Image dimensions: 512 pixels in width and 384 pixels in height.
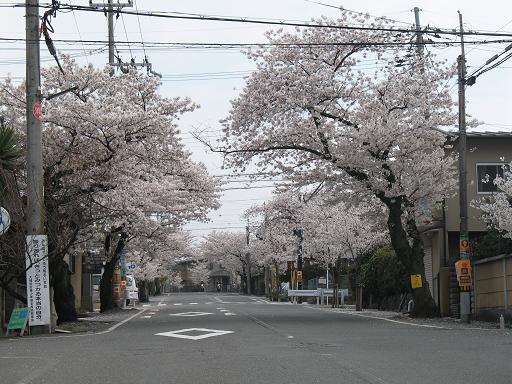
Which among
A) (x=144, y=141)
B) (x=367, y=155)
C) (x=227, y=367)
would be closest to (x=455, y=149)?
(x=367, y=155)

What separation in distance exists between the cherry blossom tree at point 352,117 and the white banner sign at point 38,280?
7975 mm

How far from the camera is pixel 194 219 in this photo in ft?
120

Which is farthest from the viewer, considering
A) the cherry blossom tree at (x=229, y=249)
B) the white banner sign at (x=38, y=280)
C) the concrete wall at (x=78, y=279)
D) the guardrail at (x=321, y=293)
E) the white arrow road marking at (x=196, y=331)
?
the cherry blossom tree at (x=229, y=249)

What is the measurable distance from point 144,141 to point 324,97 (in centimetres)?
605

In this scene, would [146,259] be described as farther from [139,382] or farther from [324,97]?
[139,382]

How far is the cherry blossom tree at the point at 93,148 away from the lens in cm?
2009

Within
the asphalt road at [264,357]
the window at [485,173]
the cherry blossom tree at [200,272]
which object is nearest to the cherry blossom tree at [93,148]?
the asphalt road at [264,357]

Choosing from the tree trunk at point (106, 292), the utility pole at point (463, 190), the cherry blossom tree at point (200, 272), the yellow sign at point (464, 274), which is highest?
the utility pole at point (463, 190)

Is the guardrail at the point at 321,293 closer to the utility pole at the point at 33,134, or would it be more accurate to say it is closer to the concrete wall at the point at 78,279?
the concrete wall at the point at 78,279

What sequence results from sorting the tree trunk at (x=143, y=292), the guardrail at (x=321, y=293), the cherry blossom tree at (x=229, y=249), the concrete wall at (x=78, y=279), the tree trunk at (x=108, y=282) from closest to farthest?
the tree trunk at (x=108, y=282) < the concrete wall at (x=78, y=279) < the guardrail at (x=321, y=293) < the tree trunk at (x=143, y=292) < the cherry blossom tree at (x=229, y=249)

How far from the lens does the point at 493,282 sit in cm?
2262

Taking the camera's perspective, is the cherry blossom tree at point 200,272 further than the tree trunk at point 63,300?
Yes

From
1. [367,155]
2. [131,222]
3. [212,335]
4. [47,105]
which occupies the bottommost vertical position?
[212,335]

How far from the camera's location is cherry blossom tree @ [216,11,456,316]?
22.2 m
